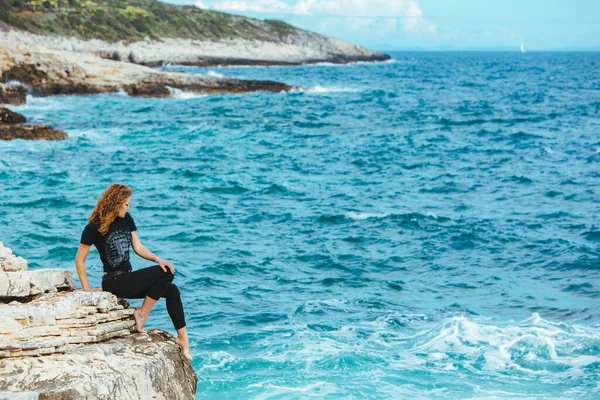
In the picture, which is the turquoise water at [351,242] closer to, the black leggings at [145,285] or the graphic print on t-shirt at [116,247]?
the black leggings at [145,285]

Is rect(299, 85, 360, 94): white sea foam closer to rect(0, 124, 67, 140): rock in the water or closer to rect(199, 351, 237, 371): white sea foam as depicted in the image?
rect(0, 124, 67, 140): rock in the water

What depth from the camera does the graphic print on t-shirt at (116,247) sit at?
727cm

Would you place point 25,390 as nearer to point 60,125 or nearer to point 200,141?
point 200,141

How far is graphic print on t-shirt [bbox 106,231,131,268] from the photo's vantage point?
7.27 m

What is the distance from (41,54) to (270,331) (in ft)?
143

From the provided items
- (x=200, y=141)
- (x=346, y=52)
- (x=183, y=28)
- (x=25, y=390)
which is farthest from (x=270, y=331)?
(x=346, y=52)

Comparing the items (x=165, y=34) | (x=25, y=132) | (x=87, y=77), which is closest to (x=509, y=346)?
(x=25, y=132)

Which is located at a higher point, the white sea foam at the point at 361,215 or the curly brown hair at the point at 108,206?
the curly brown hair at the point at 108,206

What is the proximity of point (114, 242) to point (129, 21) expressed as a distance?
109 meters

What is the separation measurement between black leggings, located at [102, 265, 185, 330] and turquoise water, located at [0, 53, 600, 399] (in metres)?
2.73

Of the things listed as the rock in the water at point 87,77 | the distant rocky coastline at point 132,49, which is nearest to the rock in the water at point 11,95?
the distant rocky coastline at point 132,49

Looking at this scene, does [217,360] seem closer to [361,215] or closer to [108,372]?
[108,372]

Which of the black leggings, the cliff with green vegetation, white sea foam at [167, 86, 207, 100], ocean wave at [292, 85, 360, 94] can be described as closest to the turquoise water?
the black leggings

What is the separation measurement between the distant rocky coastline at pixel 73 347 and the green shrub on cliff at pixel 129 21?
279 ft
